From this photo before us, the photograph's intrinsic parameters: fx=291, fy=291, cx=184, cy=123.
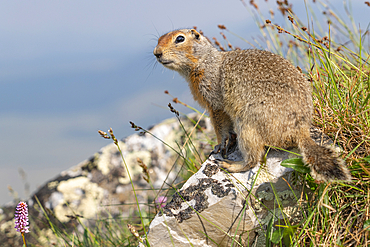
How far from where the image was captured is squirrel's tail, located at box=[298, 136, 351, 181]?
9.32ft

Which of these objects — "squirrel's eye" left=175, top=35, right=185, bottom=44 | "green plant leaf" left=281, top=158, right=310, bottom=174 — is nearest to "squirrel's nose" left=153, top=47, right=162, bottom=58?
"squirrel's eye" left=175, top=35, right=185, bottom=44

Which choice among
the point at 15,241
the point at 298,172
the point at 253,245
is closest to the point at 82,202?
the point at 15,241

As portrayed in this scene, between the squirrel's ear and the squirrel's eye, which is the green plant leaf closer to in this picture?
the squirrel's eye

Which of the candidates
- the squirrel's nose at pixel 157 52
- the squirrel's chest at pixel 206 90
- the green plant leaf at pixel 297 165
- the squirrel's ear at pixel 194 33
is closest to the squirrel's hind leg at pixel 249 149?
the green plant leaf at pixel 297 165

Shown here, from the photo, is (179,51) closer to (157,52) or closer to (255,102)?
(157,52)

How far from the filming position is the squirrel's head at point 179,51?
478 cm

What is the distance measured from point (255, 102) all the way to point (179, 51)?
178cm

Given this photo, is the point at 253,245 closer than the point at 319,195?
No

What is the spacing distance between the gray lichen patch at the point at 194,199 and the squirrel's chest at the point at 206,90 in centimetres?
136

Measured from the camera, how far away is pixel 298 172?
3287 mm

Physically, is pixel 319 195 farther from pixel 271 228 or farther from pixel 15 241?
pixel 15 241

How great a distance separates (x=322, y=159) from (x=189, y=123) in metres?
5.19

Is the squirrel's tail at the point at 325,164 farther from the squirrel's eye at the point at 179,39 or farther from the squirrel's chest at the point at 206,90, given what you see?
the squirrel's eye at the point at 179,39

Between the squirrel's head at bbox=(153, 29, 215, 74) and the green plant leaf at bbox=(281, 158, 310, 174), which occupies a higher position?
the squirrel's head at bbox=(153, 29, 215, 74)
